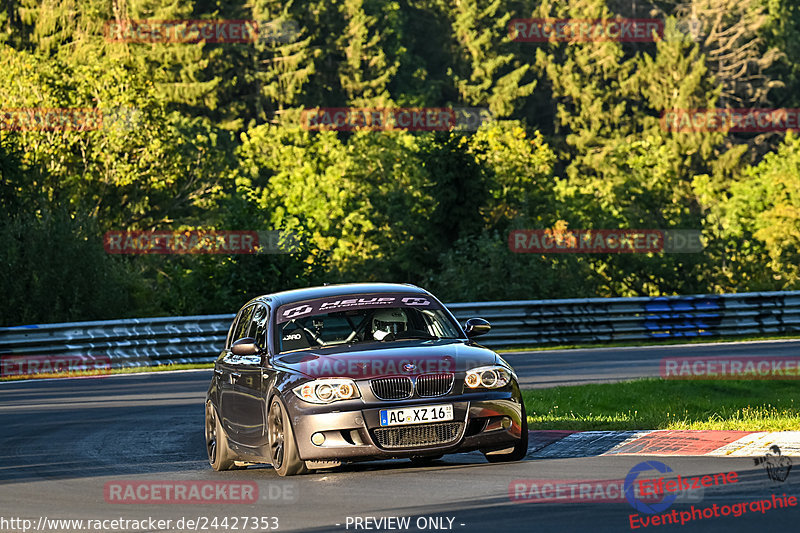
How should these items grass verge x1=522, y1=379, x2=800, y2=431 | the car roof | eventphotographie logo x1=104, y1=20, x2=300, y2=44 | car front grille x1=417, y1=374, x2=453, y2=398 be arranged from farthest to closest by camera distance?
eventphotographie logo x1=104, y1=20, x2=300, y2=44 < grass verge x1=522, y1=379, x2=800, y2=431 < the car roof < car front grille x1=417, y1=374, x2=453, y2=398

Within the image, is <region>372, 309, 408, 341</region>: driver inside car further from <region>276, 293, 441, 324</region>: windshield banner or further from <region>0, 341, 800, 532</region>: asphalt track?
<region>0, 341, 800, 532</region>: asphalt track

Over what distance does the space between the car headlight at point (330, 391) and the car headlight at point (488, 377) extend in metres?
0.89

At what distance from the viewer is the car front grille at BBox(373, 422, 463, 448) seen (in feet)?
34.4

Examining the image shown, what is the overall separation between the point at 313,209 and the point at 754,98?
34396 millimetres

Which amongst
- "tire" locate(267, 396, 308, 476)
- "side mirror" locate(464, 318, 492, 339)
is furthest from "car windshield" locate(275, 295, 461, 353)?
"tire" locate(267, 396, 308, 476)

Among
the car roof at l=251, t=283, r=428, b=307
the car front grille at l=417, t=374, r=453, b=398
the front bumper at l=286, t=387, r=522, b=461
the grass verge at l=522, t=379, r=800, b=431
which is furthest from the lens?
the grass verge at l=522, t=379, r=800, b=431

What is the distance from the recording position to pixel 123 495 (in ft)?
34.3

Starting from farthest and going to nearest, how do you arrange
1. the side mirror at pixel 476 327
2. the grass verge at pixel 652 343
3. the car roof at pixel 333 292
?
the grass verge at pixel 652 343
the car roof at pixel 333 292
the side mirror at pixel 476 327

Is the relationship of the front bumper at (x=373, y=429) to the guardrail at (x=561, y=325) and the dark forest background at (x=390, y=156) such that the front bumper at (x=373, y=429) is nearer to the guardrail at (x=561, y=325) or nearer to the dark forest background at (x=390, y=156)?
the guardrail at (x=561, y=325)

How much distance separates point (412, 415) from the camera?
10508 millimetres

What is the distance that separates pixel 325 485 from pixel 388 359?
3.69ft

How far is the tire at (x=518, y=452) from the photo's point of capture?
1102 cm

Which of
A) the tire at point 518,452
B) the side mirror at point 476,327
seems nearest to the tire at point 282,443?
the tire at point 518,452

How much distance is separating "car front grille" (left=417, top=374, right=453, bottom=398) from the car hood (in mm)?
53
